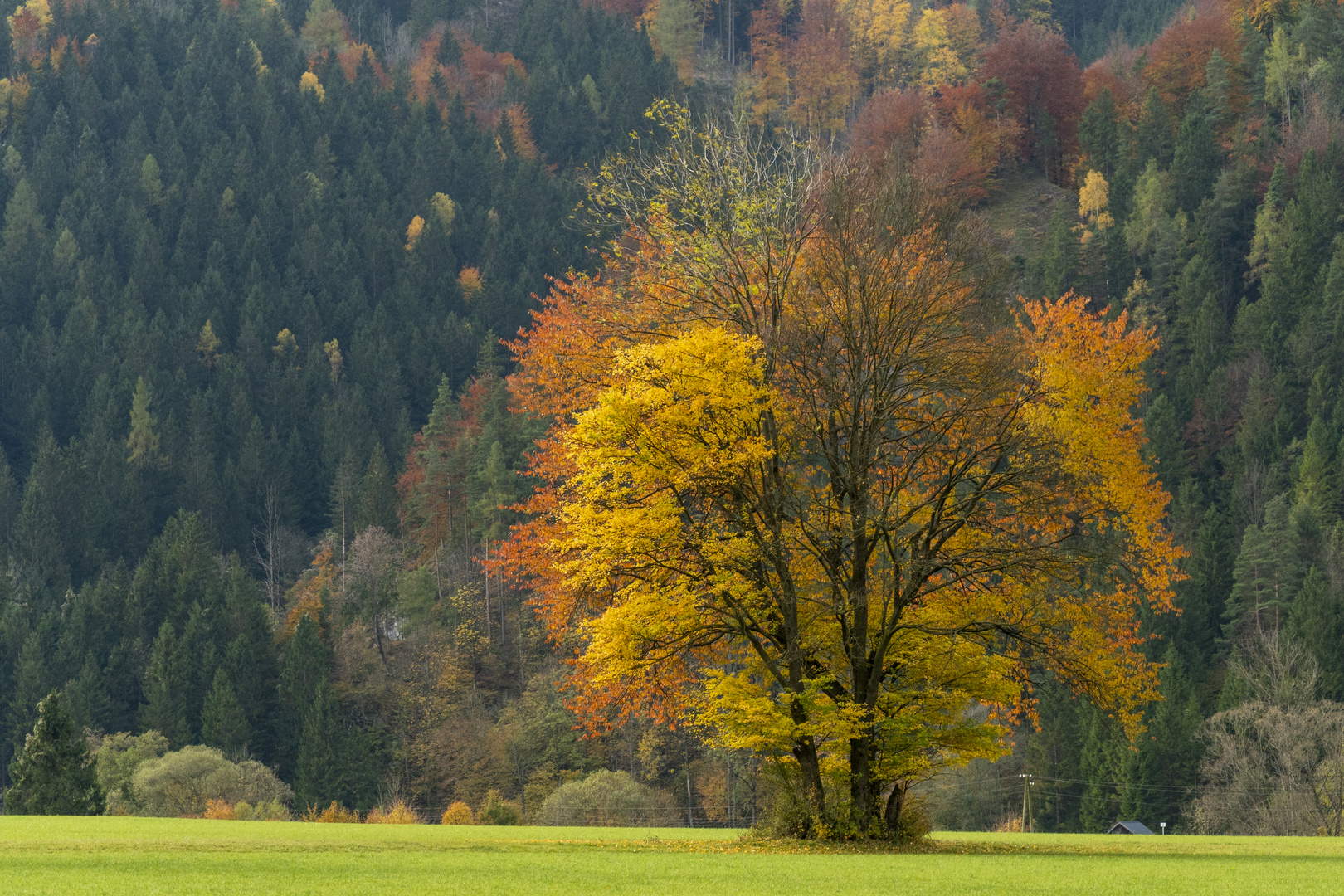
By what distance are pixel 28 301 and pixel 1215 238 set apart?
128m

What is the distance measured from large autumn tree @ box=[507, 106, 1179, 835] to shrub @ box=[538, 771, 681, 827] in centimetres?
4329

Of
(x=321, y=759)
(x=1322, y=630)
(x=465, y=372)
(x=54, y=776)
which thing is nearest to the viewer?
(x=54, y=776)

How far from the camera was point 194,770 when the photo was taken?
79250 mm

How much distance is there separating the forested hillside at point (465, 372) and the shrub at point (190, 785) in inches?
556

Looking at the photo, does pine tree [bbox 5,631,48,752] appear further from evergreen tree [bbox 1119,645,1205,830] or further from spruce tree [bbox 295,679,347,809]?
evergreen tree [bbox 1119,645,1205,830]

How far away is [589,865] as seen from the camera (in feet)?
77.0

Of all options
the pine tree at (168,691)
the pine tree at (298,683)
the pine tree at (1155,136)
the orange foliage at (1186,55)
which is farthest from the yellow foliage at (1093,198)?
the pine tree at (168,691)

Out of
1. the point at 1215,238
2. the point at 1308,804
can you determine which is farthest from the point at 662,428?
the point at 1215,238

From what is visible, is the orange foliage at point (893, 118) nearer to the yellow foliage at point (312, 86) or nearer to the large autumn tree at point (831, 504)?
the yellow foliage at point (312, 86)

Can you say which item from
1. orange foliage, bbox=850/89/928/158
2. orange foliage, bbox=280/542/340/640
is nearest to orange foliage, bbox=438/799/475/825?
orange foliage, bbox=280/542/340/640

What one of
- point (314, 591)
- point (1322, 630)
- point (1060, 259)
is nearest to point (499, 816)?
point (1322, 630)

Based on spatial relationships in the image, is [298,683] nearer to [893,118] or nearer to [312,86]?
[893,118]

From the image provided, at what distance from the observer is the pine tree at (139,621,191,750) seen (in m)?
106

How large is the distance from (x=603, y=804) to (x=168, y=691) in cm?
4754
